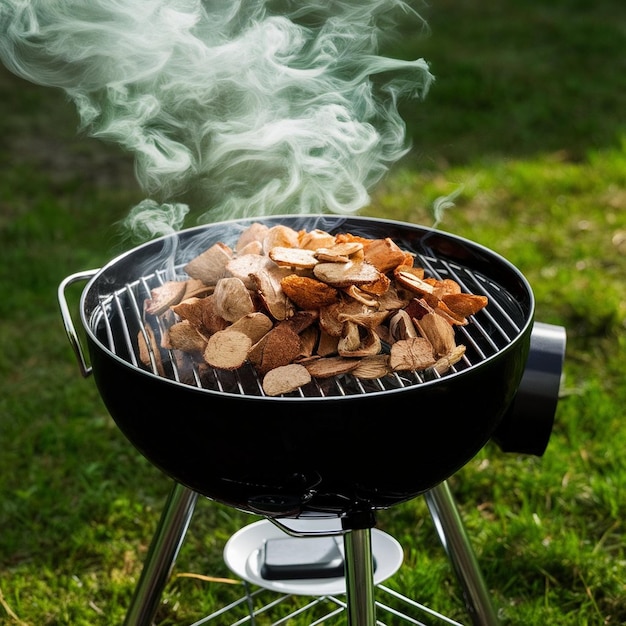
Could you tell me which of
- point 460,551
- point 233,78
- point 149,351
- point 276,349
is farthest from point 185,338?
point 233,78

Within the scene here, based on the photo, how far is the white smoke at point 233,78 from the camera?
1.94 metres

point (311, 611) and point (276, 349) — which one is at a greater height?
point (276, 349)

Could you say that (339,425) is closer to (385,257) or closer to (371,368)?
(371,368)

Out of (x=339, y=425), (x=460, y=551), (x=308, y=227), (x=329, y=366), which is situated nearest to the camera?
(x=339, y=425)

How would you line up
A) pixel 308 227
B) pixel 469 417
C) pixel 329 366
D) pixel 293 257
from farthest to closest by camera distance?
pixel 308 227, pixel 293 257, pixel 329 366, pixel 469 417

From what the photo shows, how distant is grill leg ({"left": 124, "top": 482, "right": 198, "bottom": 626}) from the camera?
5.33ft

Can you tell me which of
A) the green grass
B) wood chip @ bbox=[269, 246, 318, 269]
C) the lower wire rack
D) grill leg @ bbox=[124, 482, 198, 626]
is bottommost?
the green grass

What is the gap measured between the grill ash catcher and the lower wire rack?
0.90ft

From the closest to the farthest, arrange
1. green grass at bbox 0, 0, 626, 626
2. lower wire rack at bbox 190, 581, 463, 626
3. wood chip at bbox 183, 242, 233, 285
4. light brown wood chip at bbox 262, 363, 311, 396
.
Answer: light brown wood chip at bbox 262, 363, 311, 396 → wood chip at bbox 183, 242, 233, 285 → lower wire rack at bbox 190, 581, 463, 626 → green grass at bbox 0, 0, 626, 626

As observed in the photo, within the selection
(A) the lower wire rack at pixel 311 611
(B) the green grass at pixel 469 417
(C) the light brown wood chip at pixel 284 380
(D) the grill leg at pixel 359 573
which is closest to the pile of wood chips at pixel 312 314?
(C) the light brown wood chip at pixel 284 380

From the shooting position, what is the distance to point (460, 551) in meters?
1.64

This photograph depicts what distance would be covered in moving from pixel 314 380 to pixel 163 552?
0.56 m

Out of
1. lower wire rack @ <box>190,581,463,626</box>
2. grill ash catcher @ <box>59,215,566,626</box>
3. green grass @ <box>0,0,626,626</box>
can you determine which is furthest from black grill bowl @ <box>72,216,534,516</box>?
green grass @ <box>0,0,626,626</box>

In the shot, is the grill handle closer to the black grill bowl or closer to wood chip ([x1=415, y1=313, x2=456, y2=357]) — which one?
the black grill bowl
